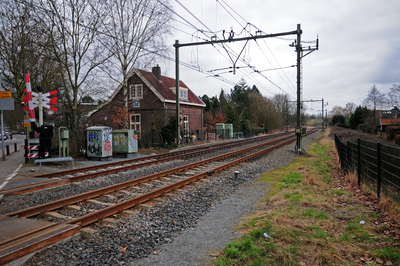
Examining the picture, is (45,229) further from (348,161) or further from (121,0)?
(121,0)

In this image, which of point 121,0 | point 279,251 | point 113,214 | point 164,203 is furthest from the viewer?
point 121,0

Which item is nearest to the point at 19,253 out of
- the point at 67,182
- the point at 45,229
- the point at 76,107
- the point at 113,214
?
the point at 45,229

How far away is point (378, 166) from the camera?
6.62 metres

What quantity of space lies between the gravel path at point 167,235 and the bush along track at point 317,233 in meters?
0.42

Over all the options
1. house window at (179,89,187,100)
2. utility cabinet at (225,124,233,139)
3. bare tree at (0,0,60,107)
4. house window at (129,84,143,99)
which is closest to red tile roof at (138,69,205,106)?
house window at (179,89,187,100)

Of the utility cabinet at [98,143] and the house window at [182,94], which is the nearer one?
the utility cabinet at [98,143]

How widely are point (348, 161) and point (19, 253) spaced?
11229 millimetres

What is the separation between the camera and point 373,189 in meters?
7.43

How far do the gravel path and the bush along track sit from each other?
42cm

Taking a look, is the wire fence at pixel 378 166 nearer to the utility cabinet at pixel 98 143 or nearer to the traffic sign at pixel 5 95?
the utility cabinet at pixel 98 143

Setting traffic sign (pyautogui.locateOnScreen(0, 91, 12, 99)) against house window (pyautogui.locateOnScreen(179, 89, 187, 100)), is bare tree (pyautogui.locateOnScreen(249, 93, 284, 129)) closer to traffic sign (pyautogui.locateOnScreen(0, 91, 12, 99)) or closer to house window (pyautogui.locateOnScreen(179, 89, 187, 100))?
house window (pyautogui.locateOnScreen(179, 89, 187, 100))

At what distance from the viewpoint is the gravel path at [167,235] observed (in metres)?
4.05

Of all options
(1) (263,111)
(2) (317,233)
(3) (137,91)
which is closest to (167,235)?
(2) (317,233)

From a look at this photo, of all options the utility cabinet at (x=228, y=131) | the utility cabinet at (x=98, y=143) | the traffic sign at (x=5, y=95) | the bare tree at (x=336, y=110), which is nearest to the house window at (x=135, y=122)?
the utility cabinet at (x=228, y=131)
